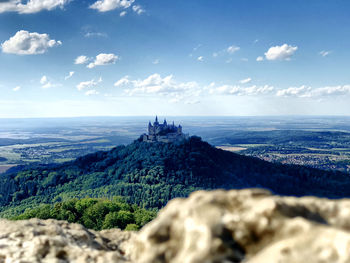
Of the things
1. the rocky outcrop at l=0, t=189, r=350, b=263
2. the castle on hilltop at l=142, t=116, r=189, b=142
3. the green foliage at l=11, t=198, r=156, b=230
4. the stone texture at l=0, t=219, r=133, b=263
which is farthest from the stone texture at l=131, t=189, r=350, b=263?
the castle on hilltop at l=142, t=116, r=189, b=142

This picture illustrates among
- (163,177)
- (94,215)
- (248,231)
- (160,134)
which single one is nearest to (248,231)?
(248,231)

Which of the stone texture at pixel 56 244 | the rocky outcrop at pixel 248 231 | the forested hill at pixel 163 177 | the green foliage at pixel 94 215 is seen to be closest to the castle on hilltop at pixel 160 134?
the forested hill at pixel 163 177

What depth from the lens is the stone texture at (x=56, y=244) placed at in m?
9.75

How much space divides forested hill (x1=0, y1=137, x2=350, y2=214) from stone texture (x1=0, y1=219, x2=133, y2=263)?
8049 centimetres

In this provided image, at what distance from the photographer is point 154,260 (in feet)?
22.9

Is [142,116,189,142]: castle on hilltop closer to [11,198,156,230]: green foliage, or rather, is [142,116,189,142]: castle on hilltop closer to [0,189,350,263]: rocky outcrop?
[11,198,156,230]: green foliage

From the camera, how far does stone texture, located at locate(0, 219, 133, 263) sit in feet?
32.0

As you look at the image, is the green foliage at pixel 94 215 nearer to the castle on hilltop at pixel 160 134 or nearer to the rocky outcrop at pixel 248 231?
the rocky outcrop at pixel 248 231

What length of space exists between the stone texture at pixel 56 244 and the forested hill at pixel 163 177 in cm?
8049

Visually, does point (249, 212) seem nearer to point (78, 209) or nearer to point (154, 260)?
point (154, 260)

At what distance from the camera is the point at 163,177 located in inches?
4309

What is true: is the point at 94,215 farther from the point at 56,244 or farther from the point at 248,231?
the point at 248,231

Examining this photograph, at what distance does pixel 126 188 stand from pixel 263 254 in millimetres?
96937

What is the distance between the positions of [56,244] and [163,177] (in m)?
99.8
